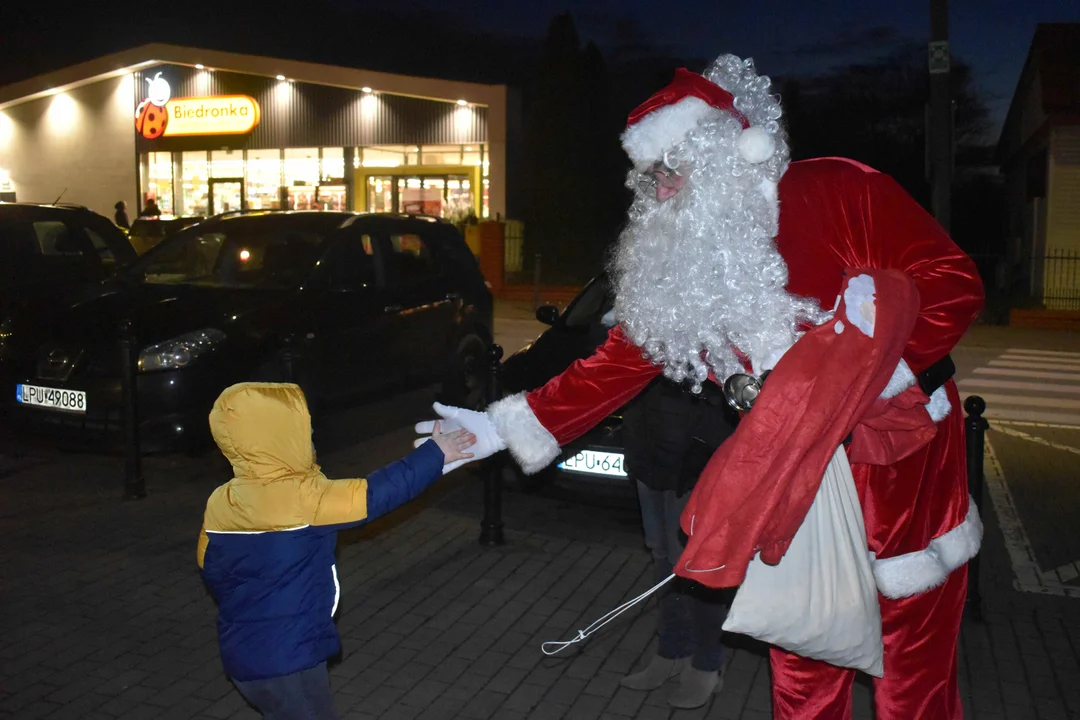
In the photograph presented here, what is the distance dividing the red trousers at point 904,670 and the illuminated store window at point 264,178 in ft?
97.5

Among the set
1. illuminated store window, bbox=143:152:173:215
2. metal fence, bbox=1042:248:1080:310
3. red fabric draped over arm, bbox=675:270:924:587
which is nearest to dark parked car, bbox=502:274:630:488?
red fabric draped over arm, bbox=675:270:924:587

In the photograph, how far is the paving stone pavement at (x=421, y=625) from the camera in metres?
4.23

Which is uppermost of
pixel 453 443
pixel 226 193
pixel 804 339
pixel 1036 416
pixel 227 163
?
pixel 227 163

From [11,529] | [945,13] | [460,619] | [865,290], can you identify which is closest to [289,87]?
[945,13]

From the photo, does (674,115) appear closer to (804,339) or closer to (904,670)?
(804,339)

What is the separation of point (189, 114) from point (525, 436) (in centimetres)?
2999

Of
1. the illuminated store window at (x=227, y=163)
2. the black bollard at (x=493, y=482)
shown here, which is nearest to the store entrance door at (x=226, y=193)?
the illuminated store window at (x=227, y=163)

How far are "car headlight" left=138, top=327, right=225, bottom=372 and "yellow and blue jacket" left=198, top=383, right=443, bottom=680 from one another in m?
4.30

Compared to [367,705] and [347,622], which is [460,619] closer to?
[347,622]

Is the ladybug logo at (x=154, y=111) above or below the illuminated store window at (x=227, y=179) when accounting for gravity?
above

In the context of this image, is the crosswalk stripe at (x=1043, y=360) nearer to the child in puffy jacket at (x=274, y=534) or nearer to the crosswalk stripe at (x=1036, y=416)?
the crosswalk stripe at (x=1036, y=416)

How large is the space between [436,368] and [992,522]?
15.7 ft

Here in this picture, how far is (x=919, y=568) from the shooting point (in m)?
2.76

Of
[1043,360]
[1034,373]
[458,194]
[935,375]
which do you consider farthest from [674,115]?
[458,194]
